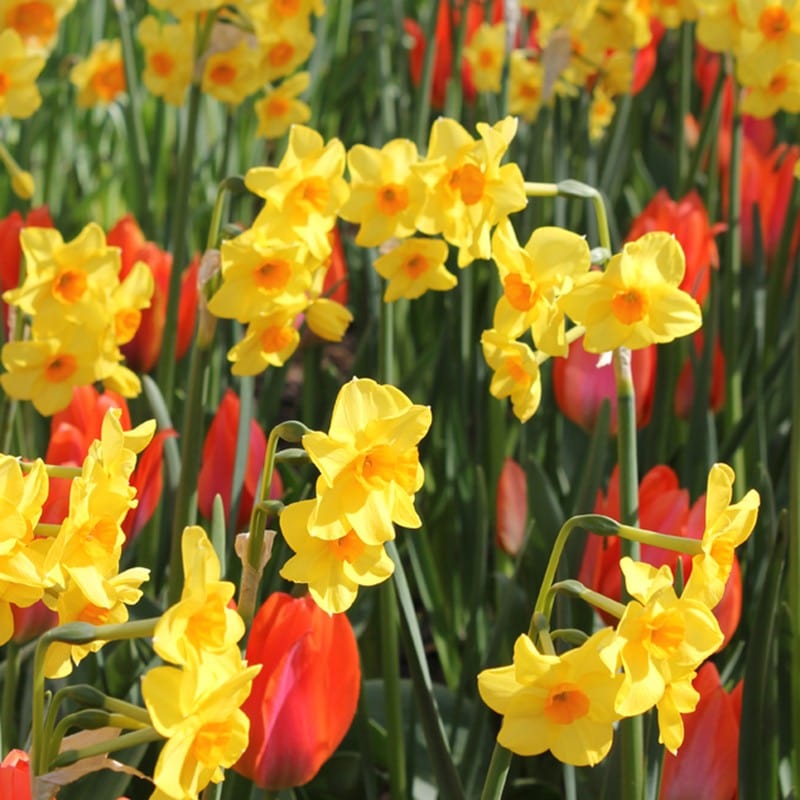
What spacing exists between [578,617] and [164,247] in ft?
3.37

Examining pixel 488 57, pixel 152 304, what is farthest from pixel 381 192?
pixel 488 57

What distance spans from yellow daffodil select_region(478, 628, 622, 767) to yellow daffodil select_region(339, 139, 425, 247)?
1.67ft

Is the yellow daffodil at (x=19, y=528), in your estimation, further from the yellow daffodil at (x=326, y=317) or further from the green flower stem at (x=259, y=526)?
the yellow daffodil at (x=326, y=317)

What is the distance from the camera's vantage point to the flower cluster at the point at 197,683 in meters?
0.70

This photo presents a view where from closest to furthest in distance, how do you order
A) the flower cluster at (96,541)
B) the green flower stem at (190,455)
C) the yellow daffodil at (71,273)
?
1. the flower cluster at (96,541)
2. the green flower stem at (190,455)
3. the yellow daffodil at (71,273)

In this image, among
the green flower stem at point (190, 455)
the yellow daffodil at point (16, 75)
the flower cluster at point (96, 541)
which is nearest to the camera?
the flower cluster at point (96, 541)

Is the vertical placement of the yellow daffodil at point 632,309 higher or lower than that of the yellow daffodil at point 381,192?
lower

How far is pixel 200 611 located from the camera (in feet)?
2.43

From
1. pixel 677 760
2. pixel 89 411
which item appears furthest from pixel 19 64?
pixel 677 760

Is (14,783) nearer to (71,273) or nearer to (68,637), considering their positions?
(68,637)

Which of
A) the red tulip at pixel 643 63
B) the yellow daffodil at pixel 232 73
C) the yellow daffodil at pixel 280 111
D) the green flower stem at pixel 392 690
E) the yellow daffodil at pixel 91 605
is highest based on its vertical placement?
the red tulip at pixel 643 63

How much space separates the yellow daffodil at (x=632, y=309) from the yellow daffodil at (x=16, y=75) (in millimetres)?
880

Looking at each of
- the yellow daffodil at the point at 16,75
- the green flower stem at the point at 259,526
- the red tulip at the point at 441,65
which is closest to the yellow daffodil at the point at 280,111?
the yellow daffodil at the point at 16,75

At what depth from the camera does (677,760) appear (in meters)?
1.15
